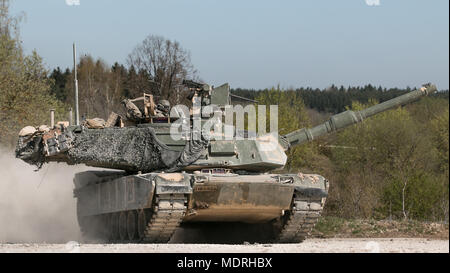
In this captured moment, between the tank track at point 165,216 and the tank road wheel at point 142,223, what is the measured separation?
1.27 ft

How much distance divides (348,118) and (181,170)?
16.9 feet

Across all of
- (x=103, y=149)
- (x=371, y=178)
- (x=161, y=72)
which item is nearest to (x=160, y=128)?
(x=103, y=149)

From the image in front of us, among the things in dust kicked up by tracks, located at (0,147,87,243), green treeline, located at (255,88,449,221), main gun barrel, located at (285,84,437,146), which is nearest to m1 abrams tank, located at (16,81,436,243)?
main gun barrel, located at (285,84,437,146)

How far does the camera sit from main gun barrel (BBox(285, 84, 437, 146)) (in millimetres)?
19750

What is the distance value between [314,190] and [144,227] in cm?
367

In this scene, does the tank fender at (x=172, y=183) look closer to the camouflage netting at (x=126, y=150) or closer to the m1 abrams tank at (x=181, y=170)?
the m1 abrams tank at (x=181, y=170)

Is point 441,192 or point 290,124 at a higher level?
point 290,124

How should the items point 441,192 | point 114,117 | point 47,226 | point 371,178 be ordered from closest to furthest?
point 114,117 → point 47,226 → point 441,192 → point 371,178

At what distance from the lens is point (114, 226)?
19172 mm

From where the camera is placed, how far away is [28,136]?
17297 millimetres

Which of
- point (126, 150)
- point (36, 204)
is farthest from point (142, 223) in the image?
point (36, 204)

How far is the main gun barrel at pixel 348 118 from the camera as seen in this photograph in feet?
64.8

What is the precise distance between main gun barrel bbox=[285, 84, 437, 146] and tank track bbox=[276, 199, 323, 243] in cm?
263
